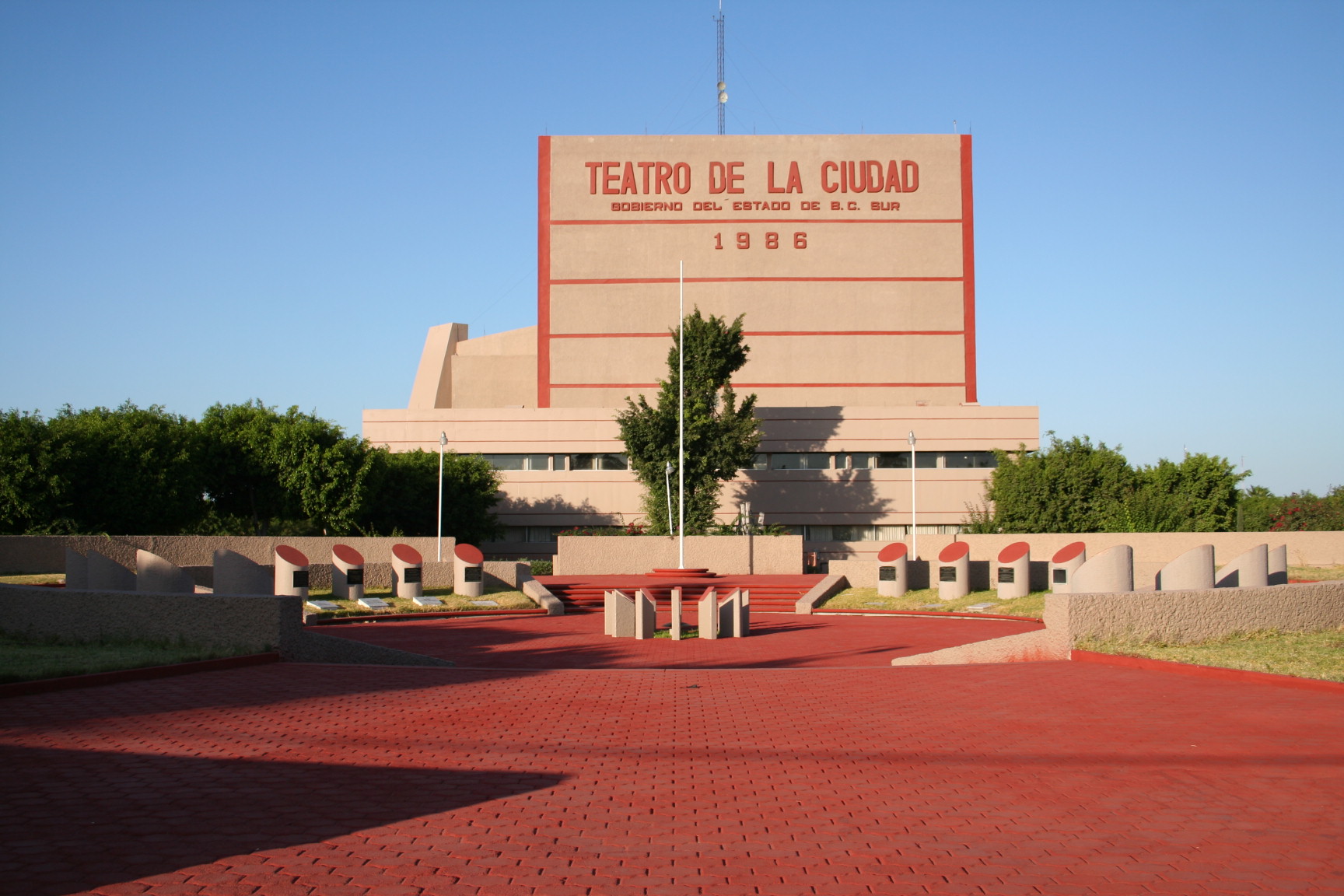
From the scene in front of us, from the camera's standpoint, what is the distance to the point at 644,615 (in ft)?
64.3

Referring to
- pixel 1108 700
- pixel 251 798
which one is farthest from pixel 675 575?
pixel 251 798

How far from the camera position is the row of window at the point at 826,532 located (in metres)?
49.6

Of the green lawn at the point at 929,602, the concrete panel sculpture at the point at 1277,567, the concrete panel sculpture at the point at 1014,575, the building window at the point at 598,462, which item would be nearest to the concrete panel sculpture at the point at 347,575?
the green lawn at the point at 929,602

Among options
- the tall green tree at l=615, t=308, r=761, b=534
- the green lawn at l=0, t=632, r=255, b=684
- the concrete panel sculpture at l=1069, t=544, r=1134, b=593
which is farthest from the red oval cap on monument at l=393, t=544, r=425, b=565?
the concrete panel sculpture at l=1069, t=544, r=1134, b=593

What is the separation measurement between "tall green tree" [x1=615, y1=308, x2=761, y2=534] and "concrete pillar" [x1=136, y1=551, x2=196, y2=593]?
23.4m

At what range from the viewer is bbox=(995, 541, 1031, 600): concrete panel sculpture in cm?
2694

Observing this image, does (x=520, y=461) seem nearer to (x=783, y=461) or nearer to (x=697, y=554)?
(x=783, y=461)

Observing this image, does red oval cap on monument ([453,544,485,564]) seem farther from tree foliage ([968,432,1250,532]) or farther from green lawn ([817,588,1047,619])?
tree foliage ([968,432,1250,532])

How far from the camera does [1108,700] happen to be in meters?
10.5

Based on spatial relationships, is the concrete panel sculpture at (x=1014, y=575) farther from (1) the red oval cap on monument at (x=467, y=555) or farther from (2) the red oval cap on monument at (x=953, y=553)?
(1) the red oval cap on monument at (x=467, y=555)

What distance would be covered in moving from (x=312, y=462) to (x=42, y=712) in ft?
101

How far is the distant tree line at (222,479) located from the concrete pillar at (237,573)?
16.1 meters

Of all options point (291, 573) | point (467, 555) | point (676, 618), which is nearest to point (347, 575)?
point (291, 573)

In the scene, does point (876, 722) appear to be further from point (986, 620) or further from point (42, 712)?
point (986, 620)
